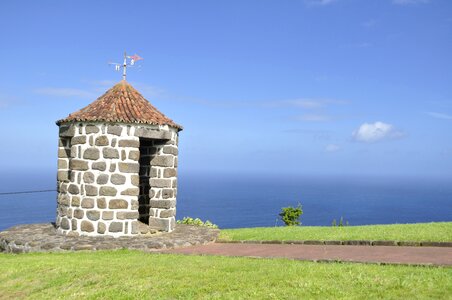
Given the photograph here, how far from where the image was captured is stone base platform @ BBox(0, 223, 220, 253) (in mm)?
12805

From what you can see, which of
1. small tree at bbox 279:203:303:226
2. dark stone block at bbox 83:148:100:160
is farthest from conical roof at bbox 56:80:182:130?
small tree at bbox 279:203:303:226

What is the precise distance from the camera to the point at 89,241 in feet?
43.7

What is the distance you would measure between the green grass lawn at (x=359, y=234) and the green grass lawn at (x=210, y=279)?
301cm

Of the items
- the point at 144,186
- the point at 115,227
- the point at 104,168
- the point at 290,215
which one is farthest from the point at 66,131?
the point at 290,215

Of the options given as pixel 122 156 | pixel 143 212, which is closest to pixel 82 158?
pixel 122 156

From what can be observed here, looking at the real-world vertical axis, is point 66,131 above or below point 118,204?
above

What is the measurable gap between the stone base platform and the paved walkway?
23.7 inches

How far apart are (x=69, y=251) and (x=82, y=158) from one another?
122 inches

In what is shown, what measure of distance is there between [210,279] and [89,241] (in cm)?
590

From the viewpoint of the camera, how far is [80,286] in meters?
8.98

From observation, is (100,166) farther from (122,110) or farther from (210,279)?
(210,279)

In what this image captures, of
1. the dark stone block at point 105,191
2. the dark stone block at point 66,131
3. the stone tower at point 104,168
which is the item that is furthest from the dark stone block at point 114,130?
the dark stone block at point 105,191

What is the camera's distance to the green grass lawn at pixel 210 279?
732 centimetres

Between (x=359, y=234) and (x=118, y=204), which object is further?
(x=118, y=204)
